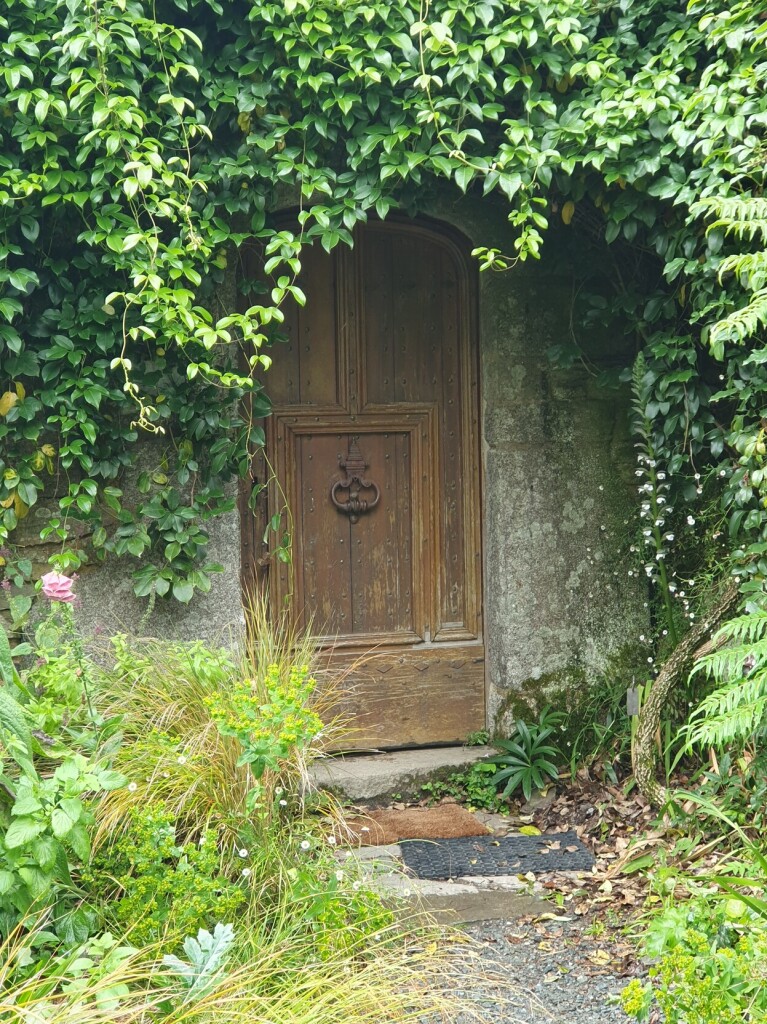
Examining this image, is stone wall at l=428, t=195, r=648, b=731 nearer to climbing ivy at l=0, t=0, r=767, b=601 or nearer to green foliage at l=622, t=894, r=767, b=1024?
climbing ivy at l=0, t=0, r=767, b=601

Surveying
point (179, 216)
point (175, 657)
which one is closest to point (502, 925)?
point (175, 657)

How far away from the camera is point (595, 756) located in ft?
14.6

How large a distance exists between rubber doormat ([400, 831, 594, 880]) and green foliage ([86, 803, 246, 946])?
112cm

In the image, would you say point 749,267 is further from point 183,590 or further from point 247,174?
point 183,590

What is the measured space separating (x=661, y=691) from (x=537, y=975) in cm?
134

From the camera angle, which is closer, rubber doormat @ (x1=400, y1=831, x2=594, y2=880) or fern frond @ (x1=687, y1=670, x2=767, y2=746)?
fern frond @ (x1=687, y1=670, x2=767, y2=746)

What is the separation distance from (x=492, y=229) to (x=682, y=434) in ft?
4.13

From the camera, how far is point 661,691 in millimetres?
4039

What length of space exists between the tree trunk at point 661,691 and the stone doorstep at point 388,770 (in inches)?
31.1

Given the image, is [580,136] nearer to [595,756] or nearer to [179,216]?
[179,216]

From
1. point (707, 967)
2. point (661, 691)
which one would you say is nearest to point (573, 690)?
point (661, 691)

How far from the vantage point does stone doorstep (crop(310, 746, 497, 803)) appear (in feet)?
14.1

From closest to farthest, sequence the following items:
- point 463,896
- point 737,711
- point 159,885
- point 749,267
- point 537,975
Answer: point 159,885
point 737,711
point 537,975
point 749,267
point 463,896

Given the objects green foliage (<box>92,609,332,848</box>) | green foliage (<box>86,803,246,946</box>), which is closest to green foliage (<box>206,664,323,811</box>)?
green foliage (<box>92,609,332,848</box>)
